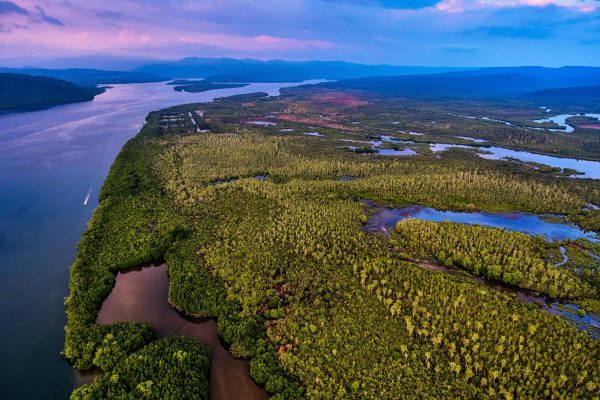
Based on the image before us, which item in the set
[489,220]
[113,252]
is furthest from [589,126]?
[113,252]

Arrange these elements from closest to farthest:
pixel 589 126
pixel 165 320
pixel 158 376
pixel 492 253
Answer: pixel 158 376 → pixel 165 320 → pixel 492 253 → pixel 589 126

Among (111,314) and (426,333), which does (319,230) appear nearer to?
(426,333)

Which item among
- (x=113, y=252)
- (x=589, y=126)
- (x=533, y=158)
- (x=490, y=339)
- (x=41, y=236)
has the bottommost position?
(x=41, y=236)

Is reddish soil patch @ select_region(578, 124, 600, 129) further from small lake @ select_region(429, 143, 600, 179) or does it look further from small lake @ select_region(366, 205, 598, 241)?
small lake @ select_region(366, 205, 598, 241)

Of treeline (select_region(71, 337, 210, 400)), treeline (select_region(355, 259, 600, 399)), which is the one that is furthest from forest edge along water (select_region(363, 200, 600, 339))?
treeline (select_region(71, 337, 210, 400))

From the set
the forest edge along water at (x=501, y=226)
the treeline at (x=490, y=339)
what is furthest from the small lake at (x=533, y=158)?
the treeline at (x=490, y=339)

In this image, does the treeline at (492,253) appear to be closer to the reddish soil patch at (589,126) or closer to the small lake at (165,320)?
the small lake at (165,320)

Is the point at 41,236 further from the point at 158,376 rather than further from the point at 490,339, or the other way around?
the point at 490,339
